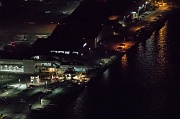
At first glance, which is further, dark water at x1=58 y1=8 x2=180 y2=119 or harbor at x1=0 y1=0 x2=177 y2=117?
harbor at x1=0 y1=0 x2=177 y2=117

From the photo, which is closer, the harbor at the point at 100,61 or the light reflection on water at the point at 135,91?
the light reflection on water at the point at 135,91

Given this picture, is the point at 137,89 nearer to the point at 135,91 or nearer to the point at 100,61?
the point at 135,91

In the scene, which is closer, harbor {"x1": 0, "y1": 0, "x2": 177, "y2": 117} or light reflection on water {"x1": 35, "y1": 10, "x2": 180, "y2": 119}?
light reflection on water {"x1": 35, "y1": 10, "x2": 180, "y2": 119}


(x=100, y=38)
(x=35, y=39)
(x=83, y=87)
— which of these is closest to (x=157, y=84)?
(x=83, y=87)

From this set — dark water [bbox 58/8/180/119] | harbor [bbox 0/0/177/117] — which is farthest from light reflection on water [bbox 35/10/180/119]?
harbor [bbox 0/0/177/117]

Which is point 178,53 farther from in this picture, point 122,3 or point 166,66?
point 122,3

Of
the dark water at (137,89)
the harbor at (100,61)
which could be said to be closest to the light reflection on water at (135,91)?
the dark water at (137,89)

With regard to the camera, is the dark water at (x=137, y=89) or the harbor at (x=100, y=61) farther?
the harbor at (x=100, y=61)

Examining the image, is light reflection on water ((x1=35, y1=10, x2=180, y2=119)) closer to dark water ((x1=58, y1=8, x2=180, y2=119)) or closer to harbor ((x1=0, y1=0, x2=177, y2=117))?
dark water ((x1=58, y1=8, x2=180, y2=119))

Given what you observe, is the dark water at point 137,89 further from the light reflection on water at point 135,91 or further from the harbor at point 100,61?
the harbor at point 100,61
